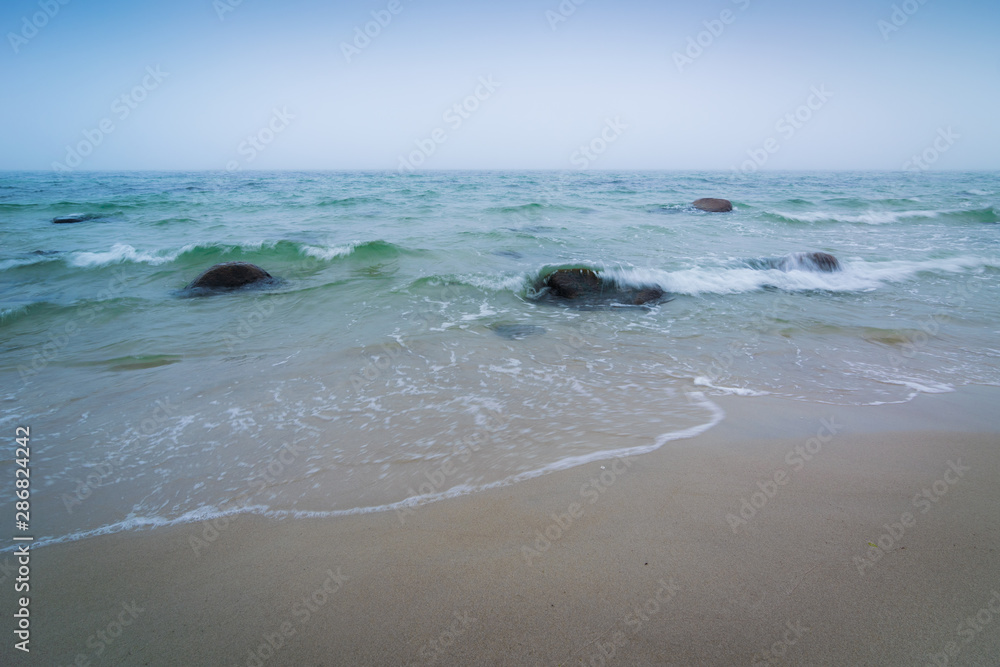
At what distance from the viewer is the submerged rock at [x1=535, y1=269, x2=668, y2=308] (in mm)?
7625

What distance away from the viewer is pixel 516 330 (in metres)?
6.20

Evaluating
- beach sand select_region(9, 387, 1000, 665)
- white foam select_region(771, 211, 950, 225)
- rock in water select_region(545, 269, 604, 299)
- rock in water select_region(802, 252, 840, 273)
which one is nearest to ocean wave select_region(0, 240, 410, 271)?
rock in water select_region(545, 269, 604, 299)

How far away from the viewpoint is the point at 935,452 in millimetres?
3217

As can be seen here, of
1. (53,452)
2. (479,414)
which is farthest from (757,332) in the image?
(53,452)

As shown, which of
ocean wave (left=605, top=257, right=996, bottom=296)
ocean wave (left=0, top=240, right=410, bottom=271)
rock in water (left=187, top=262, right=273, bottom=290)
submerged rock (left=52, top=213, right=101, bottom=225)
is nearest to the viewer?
ocean wave (left=605, top=257, right=996, bottom=296)

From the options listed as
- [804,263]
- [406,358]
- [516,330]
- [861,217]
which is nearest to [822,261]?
[804,263]

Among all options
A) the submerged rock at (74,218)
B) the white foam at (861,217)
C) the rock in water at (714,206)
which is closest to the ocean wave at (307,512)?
the white foam at (861,217)

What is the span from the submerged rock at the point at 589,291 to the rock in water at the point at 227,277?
5.41 meters

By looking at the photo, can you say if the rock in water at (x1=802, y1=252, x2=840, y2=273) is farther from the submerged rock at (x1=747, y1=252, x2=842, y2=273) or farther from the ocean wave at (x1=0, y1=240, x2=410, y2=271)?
the ocean wave at (x1=0, y1=240, x2=410, y2=271)

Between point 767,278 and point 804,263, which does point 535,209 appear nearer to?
point 804,263

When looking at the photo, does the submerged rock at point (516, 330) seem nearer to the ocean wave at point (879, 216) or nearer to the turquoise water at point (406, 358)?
the turquoise water at point (406, 358)

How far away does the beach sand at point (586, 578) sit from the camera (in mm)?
1889

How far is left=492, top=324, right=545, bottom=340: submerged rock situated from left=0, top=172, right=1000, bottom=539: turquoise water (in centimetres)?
7

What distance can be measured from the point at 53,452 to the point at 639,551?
165 inches
